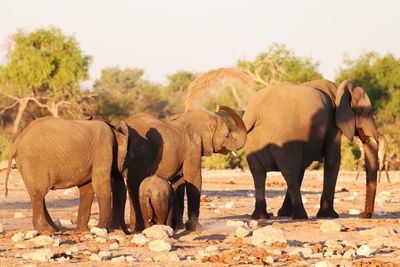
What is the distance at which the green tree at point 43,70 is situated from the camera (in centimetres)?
4309

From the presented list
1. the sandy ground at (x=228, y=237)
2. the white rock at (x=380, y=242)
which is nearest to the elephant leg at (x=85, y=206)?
the sandy ground at (x=228, y=237)

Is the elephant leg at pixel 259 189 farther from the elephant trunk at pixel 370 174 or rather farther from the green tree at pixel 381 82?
the green tree at pixel 381 82

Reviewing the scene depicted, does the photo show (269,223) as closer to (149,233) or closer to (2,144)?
(149,233)

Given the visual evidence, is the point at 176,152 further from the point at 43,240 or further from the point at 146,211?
the point at 43,240

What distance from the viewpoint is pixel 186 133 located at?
42.6 ft

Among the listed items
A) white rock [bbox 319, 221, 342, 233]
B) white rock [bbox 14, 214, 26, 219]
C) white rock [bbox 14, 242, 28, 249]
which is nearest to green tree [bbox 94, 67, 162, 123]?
white rock [bbox 14, 214, 26, 219]

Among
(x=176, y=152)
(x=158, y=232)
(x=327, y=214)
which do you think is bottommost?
(x=327, y=214)

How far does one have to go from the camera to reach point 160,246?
10.2 meters

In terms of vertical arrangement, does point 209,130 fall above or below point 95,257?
above

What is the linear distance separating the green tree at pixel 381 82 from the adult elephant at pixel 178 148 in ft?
82.0

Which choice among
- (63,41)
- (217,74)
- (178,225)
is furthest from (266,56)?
(178,225)

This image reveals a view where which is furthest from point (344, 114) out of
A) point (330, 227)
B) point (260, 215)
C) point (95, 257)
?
point (95, 257)

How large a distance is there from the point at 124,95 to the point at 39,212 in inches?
1561

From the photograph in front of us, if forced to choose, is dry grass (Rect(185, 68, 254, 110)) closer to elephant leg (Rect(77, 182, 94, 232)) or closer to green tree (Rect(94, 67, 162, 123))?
green tree (Rect(94, 67, 162, 123))
